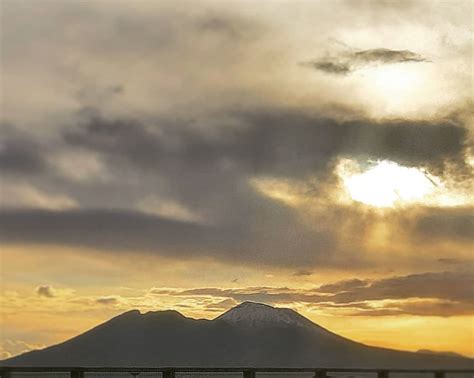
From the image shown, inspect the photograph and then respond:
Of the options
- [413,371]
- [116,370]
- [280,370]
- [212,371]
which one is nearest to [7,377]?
[116,370]

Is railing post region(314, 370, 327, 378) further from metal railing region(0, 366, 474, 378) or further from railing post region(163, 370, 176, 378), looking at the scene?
railing post region(163, 370, 176, 378)

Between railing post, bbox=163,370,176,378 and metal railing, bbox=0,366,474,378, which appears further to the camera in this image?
railing post, bbox=163,370,176,378

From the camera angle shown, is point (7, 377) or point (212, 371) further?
point (212, 371)

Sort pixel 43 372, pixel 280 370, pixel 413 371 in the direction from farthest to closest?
1. pixel 413 371
2. pixel 280 370
3. pixel 43 372

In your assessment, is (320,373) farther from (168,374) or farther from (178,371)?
(168,374)

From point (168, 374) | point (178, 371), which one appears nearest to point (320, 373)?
point (178, 371)

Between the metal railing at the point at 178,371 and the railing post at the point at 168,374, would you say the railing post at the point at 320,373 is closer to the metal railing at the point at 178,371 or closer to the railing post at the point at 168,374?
the metal railing at the point at 178,371

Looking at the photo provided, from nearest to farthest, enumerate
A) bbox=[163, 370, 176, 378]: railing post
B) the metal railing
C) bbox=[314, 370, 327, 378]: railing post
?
the metal railing, bbox=[163, 370, 176, 378]: railing post, bbox=[314, 370, 327, 378]: railing post

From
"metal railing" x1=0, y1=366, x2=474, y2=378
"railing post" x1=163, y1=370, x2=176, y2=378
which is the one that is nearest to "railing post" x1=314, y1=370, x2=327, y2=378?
"metal railing" x1=0, y1=366, x2=474, y2=378

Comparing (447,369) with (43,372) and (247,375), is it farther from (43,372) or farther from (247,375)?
(43,372)

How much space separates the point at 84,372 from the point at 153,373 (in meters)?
1.97

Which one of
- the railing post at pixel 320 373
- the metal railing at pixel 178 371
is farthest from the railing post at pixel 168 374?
the railing post at pixel 320 373

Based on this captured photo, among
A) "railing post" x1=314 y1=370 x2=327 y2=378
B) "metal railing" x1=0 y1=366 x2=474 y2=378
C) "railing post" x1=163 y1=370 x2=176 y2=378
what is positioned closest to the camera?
"metal railing" x1=0 y1=366 x2=474 y2=378

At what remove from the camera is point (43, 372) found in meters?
22.2
